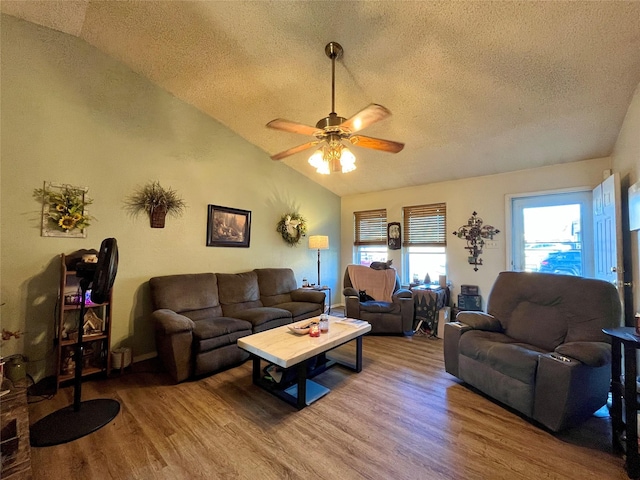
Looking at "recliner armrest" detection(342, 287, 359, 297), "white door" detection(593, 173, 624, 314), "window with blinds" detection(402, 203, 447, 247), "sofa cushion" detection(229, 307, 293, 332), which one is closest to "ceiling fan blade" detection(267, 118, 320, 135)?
"sofa cushion" detection(229, 307, 293, 332)

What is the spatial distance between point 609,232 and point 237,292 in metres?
4.28

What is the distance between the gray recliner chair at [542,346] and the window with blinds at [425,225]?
6.09ft

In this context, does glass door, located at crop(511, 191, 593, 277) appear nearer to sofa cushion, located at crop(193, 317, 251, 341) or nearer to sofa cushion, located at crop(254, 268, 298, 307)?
sofa cushion, located at crop(254, 268, 298, 307)

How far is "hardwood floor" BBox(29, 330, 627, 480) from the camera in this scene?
1564 millimetres

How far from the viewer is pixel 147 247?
3.19 meters

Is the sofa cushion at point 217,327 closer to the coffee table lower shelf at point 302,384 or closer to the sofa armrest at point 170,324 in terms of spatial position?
the sofa armrest at point 170,324

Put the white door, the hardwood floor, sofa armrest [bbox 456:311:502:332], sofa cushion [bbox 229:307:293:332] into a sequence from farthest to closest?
sofa cushion [bbox 229:307:293:332] < the white door < sofa armrest [bbox 456:311:502:332] < the hardwood floor

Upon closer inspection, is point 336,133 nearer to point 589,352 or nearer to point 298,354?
point 298,354

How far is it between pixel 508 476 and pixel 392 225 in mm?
3951

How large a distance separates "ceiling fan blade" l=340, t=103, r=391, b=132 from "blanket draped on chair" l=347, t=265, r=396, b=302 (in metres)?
2.74

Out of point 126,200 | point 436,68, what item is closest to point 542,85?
point 436,68

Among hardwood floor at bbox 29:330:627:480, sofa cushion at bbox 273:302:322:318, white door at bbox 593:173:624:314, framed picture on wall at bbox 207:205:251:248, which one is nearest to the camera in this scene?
hardwood floor at bbox 29:330:627:480

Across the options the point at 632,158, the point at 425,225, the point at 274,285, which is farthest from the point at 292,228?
the point at 632,158

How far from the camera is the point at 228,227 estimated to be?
3990mm
